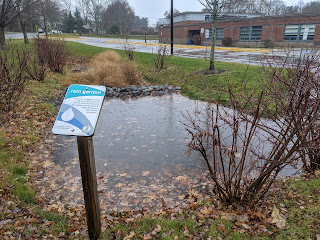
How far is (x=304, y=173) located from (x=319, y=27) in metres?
29.4

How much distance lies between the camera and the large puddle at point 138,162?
168 inches

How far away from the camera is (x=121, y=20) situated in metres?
75.1

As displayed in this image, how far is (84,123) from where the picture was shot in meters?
2.60

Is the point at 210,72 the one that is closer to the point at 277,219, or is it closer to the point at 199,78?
the point at 199,78

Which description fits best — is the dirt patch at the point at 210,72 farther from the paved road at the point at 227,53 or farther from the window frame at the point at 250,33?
the window frame at the point at 250,33

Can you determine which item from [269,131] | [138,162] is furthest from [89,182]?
[138,162]

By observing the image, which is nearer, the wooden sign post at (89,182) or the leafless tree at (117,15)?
the wooden sign post at (89,182)

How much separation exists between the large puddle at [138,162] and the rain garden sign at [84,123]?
1.25 metres

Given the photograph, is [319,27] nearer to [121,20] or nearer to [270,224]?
[270,224]

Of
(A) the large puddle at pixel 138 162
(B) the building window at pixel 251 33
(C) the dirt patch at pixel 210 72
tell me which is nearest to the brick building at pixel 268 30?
(B) the building window at pixel 251 33

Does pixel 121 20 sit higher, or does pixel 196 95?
pixel 121 20

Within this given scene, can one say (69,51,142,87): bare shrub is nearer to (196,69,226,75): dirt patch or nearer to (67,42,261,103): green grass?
(67,42,261,103): green grass

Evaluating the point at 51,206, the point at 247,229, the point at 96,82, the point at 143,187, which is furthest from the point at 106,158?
the point at 96,82

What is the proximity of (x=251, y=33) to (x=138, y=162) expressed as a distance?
32.9m
